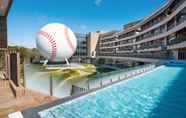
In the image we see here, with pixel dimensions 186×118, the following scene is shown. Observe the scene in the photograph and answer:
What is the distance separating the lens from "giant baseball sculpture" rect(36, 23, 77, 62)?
33.1m

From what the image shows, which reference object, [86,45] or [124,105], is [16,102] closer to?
[124,105]

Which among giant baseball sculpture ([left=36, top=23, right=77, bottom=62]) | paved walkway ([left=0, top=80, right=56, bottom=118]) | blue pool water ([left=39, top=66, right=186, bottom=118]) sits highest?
giant baseball sculpture ([left=36, top=23, right=77, bottom=62])

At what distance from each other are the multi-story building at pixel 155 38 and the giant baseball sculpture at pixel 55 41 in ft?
44.4

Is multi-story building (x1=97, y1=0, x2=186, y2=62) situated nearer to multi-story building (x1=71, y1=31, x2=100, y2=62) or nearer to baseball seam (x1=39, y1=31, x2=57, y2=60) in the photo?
multi-story building (x1=71, y1=31, x2=100, y2=62)

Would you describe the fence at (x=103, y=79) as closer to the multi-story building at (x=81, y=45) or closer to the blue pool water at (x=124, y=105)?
the blue pool water at (x=124, y=105)

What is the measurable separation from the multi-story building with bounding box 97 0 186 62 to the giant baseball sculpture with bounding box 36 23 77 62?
13.5m

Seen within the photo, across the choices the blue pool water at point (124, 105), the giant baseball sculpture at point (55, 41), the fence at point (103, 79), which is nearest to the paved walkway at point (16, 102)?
the blue pool water at point (124, 105)

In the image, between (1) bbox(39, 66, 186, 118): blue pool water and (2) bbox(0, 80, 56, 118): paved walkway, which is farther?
(1) bbox(39, 66, 186, 118): blue pool water

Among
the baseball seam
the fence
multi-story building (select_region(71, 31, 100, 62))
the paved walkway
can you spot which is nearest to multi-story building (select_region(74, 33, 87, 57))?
multi-story building (select_region(71, 31, 100, 62))

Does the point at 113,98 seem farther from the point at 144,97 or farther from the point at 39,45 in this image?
the point at 39,45

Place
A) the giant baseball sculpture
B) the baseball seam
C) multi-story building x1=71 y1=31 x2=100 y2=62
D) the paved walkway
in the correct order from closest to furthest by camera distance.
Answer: the paved walkway, the baseball seam, the giant baseball sculpture, multi-story building x1=71 y1=31 x2=100 y2=62

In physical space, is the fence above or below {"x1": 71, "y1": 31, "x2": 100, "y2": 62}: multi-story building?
below

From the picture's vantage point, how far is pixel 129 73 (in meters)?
14.6

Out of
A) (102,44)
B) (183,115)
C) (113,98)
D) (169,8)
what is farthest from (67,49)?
(102,44)
